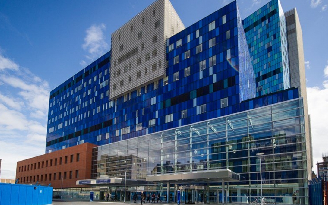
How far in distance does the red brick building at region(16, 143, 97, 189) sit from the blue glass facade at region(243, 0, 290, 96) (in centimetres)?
6219

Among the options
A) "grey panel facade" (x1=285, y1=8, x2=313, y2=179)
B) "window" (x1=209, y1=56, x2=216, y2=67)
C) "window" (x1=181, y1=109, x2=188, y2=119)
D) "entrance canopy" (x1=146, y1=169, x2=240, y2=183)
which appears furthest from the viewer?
"grey panel facade" (x1=285, y1=8, x2=313, y2=179)

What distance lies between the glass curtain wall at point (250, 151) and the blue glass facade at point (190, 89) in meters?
12.9

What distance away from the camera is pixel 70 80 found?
12100 centimetres

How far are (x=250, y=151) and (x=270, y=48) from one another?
246 ft

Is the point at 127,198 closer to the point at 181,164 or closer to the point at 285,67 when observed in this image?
the point at 181,164

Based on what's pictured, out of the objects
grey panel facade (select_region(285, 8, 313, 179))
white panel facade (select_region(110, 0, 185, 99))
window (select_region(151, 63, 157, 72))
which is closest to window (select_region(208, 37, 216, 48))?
white panel facade (select_region(110, 0, 185, 99))

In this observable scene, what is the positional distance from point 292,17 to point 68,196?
96.5 meters

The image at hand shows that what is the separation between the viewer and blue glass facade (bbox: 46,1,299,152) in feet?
209

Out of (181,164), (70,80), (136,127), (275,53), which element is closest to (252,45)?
(275,53)

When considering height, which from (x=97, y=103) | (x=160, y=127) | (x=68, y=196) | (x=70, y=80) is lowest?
(x=68, y=196)

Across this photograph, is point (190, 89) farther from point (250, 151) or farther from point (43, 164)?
point (43, 164)

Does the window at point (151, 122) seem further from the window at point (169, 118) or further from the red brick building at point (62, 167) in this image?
the red brick building at point (62, 167)

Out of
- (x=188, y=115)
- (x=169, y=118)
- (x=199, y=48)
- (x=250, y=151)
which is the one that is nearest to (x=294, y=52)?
(x=199, y=48)

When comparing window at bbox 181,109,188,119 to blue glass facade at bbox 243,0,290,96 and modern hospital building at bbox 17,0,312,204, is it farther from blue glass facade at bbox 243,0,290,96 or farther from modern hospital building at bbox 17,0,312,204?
blue glass facade at bbox 243,0,290,96
